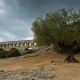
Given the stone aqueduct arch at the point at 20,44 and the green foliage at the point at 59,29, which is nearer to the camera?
the green foliage at the point at 59,29

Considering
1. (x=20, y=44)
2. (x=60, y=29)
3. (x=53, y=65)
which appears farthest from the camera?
(x=20, y=44)

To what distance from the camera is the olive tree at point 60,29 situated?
25109 millimetres

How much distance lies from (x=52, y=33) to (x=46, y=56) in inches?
530

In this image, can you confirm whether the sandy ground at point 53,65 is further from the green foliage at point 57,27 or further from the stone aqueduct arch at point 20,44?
the stone aqueduct arch at point 20,44

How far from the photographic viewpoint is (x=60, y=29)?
84.7ft

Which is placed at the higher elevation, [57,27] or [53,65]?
[57,27]

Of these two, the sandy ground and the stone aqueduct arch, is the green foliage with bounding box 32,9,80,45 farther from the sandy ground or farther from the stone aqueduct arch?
the stone aqueduct arch

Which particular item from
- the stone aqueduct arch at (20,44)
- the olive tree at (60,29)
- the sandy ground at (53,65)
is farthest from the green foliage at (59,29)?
the stone aqueduct arch at (20,44)

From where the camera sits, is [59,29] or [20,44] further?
[20,44]

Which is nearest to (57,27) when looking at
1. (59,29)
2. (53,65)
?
(59,29)

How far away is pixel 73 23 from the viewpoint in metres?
26.7

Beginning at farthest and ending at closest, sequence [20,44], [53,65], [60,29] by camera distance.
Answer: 1. [20,44]
2. [60,29]
3. [53,65]

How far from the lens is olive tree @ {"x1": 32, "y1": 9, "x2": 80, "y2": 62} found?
25.1 metres

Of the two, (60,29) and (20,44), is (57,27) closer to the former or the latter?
(60,29)
